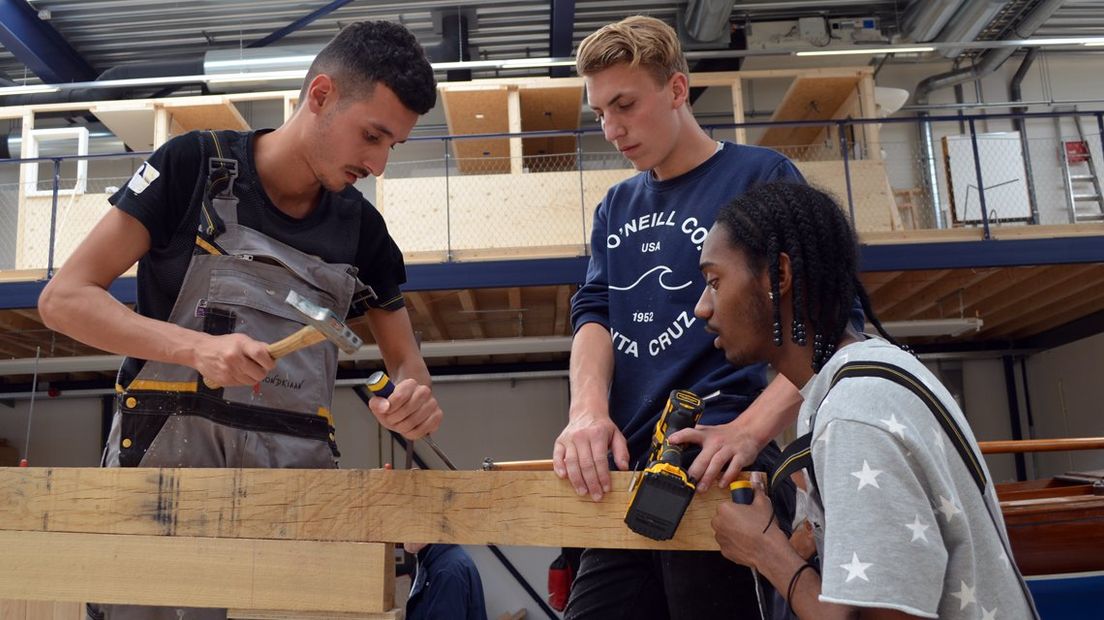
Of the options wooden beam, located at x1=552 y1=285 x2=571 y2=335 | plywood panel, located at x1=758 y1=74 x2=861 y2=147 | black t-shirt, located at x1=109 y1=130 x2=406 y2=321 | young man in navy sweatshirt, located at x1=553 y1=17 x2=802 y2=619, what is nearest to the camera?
young man in navy sweatshirt, located at x1=553 y1=17 x2=802 y2=619

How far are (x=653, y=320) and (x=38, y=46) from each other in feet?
35.0

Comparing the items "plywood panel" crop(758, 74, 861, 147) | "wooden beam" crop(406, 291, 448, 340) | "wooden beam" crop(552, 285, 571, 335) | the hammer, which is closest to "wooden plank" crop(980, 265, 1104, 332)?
"plywood panel" crop(758, 74, 861, 147)

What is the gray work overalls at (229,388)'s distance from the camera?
1682mm

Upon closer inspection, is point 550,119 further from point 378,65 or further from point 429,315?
point 378,65

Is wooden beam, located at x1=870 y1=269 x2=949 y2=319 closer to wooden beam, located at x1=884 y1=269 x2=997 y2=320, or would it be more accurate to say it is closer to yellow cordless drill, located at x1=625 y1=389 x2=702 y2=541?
wooden beam, located at x1=884 y1=269 x2=997 y2=320

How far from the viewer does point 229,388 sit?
171 cm

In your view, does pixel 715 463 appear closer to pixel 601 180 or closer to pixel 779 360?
pixel 779 360

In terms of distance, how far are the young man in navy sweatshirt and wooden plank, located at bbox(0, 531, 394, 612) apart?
1.27 ft

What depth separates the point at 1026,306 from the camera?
974 cm

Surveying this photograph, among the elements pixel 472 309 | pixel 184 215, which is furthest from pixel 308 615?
pixel 472 309

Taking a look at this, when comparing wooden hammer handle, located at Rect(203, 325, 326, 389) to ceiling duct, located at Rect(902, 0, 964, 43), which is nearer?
wooden hammer handle, located at Rect(203, 325, 326, 389)

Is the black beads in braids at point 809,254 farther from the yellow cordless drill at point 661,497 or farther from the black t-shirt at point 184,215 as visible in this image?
the black t-shirt at point 184,215

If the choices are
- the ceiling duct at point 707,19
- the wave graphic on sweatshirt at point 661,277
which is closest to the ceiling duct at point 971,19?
the ceiling duct at point 707,19

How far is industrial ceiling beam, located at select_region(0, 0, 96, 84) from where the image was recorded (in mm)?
9531
